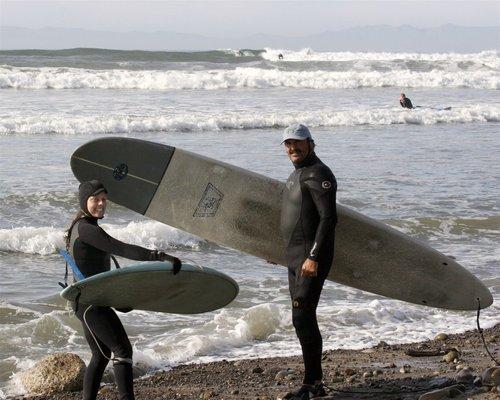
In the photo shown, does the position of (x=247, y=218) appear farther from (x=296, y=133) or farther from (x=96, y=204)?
(x=96, y=204)

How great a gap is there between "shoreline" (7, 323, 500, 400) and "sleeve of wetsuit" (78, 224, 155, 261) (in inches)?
48.9

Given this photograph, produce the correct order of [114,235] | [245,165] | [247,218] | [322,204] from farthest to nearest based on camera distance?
[245,165], [114,235], [247,218], [322,204]

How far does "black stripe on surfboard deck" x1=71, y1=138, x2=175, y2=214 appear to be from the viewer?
22.8 feet

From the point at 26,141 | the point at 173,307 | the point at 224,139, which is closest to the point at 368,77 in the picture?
the point at 224,139

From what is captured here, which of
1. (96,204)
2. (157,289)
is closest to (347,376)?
(157,289)

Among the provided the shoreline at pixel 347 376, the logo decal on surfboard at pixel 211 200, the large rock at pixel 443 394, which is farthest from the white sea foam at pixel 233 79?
the large rock at pixel 443 394

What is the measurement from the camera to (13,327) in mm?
7355

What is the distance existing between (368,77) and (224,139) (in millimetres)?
18845

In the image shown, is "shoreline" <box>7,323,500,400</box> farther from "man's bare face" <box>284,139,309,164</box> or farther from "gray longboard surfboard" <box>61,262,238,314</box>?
"man's bare face" <box>284,139,309,164</box>

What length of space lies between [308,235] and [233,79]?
31.0 meters

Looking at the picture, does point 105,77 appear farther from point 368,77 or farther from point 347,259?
point 347,259

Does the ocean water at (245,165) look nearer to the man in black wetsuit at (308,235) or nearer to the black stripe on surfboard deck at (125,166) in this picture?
the black stripe on surfboard deck at (125,166)

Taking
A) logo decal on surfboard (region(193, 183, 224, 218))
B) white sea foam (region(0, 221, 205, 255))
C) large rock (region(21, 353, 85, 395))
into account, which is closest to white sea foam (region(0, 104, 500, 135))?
Result: white sea foam (region(0, 221, 205, 255))

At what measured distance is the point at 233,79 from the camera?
35656 mm
